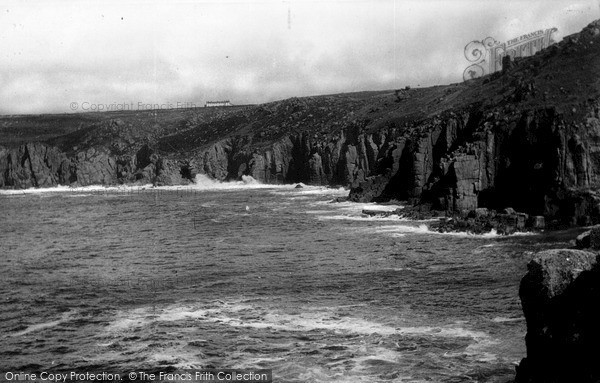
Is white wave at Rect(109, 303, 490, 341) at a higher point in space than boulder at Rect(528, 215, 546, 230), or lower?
lower

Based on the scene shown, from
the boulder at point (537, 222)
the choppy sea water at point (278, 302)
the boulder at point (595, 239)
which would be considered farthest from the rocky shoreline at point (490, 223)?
the boulder at point (595, 239)

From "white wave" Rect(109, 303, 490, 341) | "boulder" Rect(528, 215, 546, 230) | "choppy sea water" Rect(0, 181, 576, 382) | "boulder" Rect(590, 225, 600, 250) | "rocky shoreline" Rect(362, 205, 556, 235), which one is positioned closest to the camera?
"choppy sea water" Rect(0, 181, 576, 382)

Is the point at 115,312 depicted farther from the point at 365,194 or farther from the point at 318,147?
the point at 318,147

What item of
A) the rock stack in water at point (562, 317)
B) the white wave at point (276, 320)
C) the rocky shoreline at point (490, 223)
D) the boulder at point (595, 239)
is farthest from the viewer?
the rocky shoreline at point (490, 223)

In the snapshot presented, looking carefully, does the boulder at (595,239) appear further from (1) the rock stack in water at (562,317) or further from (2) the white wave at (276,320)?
(1) the rock stack in water at (562,317)

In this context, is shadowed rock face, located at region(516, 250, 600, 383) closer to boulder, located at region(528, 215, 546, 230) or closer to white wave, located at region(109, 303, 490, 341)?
white wave, located at region(109, 303, 490, 341)

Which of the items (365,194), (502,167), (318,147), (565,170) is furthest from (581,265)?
(318,147)

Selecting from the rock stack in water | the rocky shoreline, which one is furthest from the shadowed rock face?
the rocky shoreline

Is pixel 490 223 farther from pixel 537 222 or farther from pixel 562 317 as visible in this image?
pixel 562 317
